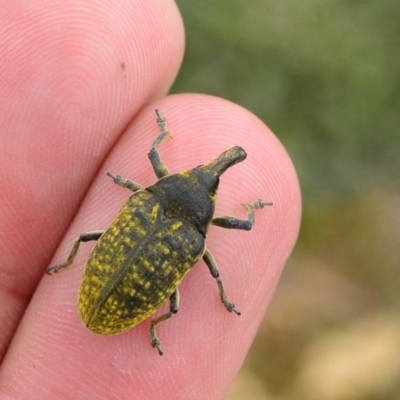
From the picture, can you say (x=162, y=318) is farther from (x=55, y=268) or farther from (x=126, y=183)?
(x=126, y=183)

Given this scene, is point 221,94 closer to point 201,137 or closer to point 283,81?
point 283,81

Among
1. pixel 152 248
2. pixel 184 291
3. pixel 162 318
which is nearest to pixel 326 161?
pixel 184 291

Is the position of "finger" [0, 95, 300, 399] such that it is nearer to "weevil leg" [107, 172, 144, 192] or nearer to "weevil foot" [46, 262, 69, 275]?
"weevil foot" [46, 262, 69, 275]

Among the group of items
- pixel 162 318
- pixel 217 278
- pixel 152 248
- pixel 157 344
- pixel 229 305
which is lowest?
pixel 157 344

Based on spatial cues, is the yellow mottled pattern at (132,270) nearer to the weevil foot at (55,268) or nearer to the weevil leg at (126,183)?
the weevil leg at (126,183)

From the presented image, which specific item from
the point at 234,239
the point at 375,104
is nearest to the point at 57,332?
the point at 234,239

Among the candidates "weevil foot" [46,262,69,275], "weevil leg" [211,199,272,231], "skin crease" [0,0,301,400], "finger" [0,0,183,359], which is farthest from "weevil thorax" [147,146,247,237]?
"weevil foot" [46,262,69,275]
